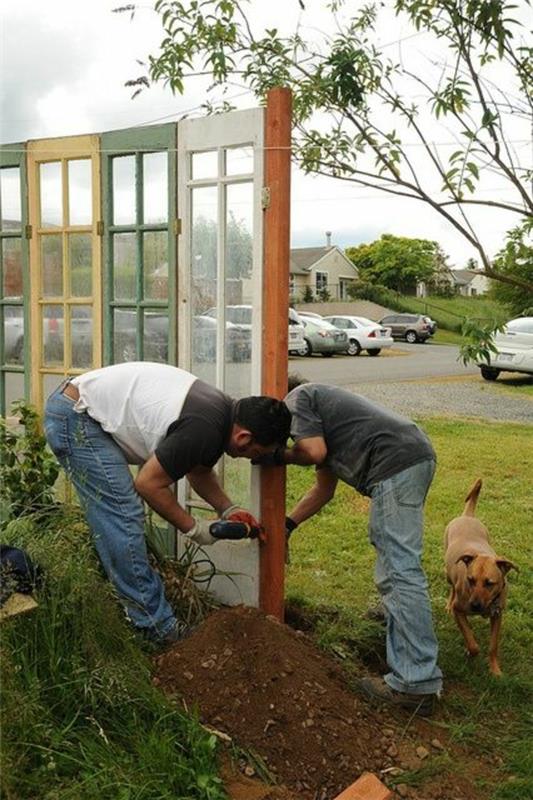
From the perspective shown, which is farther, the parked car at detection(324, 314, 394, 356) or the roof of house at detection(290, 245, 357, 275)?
the roof of house at detection(290, 245, 357, 275)

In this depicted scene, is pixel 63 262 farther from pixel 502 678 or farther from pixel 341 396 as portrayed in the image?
pixel 502 678

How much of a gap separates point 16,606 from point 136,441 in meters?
1.02

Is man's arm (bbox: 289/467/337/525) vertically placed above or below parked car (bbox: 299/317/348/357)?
above

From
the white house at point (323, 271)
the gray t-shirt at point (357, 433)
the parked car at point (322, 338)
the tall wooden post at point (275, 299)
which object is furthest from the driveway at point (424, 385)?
the white house at point (323, 271)

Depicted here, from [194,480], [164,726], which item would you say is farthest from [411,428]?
[164,726]

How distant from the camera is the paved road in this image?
61.8ft

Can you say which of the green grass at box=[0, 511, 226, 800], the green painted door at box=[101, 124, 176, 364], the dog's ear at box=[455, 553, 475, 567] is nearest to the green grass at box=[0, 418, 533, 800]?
the green grass at box=[0, 511, 226, 800]

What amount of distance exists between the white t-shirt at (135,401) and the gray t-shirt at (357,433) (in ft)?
1.72

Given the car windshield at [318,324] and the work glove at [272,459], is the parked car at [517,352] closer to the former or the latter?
the car windshield at [318,324]

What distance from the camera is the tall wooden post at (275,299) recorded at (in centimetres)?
407

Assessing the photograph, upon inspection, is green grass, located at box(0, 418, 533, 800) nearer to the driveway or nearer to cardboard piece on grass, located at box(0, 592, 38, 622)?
cardboard piece on grass, located at box(0, 592, 38, 622)

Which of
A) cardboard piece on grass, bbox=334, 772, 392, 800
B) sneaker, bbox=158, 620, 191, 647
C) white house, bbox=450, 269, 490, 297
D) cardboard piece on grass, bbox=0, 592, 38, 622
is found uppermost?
white house, bbox=450, 269, 490, 297

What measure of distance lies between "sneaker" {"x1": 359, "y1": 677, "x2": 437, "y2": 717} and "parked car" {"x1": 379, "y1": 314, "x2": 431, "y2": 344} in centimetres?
2997

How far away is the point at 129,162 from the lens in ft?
15.2
